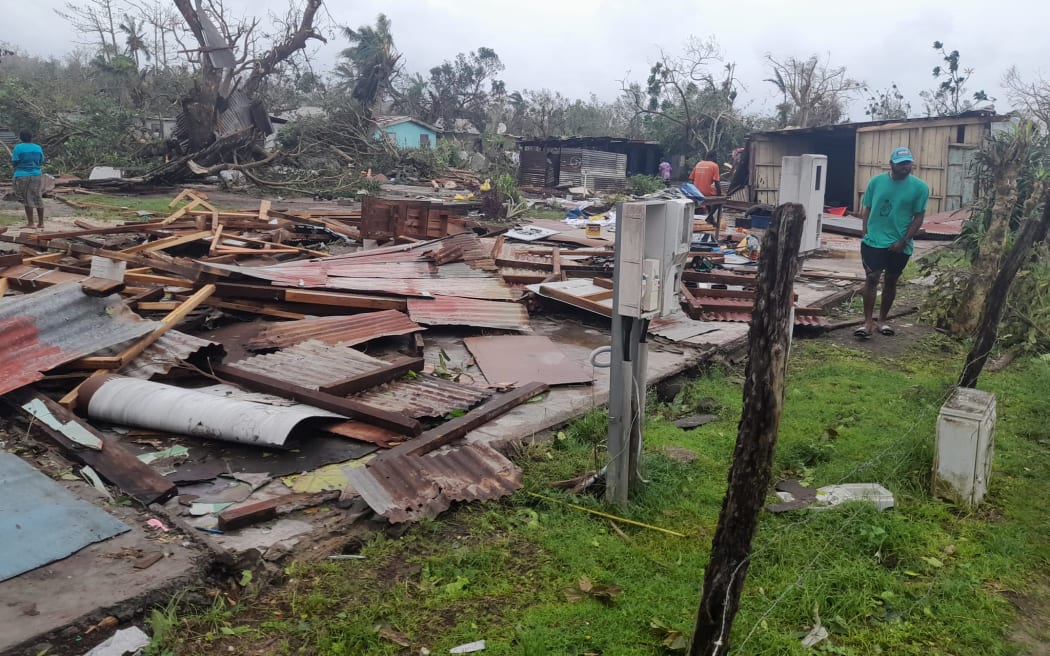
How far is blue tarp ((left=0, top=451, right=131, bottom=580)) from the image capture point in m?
3.14

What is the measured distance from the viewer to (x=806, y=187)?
3.21 metres

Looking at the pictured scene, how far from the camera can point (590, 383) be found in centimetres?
601

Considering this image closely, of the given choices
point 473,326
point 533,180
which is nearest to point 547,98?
point 533,180

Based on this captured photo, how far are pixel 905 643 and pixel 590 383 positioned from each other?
11.1ft

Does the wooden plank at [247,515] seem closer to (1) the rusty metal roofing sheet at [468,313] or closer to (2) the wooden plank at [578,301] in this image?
(1) the rusty metal roofing sheet at [468,313]

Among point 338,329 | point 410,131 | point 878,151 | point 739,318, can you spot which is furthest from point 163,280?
point 410,131

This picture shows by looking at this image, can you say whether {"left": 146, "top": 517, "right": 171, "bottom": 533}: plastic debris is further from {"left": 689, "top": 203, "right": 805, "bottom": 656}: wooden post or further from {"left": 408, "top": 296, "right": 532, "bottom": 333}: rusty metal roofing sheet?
{"left": 408, "top": 296, "right": 532, "bottom": 333}: rusty metal roofing sheet

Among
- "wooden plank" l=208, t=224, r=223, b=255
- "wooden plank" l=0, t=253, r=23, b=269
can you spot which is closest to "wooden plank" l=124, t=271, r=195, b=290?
"wooden plank" l=0, t=253, r=23, b=269

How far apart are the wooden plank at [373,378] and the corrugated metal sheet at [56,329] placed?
1.68m

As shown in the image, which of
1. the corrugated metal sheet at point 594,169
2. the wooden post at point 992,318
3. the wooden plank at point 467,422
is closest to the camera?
the wooden plank at point 467,422

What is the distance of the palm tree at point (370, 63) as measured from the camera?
33500 millimetres

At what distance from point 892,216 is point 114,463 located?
6.78 metres

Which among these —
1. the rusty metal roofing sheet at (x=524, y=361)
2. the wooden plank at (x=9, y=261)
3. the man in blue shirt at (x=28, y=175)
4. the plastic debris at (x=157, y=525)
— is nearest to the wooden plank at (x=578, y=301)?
the rusty metal roofing sheet at (x=524, y=361)

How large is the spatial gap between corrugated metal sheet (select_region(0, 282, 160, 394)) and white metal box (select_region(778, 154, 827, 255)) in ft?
15.4
